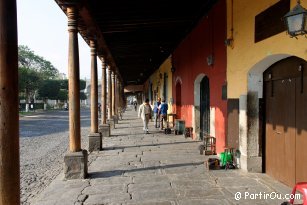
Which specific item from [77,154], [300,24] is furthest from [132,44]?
[300,24]

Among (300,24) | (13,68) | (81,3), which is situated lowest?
(13,68)

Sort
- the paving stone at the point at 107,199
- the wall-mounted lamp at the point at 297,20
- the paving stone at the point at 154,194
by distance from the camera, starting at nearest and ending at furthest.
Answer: the wall-mounted lamp at the point at 297,20 → the paving stone at the point at 107,199 → the paving stone at the point at 154,194

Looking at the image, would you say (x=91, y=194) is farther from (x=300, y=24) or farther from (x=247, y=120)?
(x=300, y=24)

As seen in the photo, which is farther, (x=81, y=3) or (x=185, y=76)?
(x=185, y=76)

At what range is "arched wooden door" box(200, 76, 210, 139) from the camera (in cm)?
1005

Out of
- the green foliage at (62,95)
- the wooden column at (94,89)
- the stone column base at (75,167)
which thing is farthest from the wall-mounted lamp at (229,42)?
the green foliage at (62,95)

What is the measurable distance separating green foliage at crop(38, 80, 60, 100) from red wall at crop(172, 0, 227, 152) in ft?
156

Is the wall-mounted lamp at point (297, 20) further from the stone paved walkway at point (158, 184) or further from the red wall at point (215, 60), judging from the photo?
the red wall at point (215, 60)

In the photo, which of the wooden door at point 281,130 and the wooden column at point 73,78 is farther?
the wooden column at point 73,78

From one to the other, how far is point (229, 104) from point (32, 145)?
7975 mm

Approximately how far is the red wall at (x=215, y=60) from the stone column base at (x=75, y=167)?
10.4 feet

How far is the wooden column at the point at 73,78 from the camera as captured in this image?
6.45 meters

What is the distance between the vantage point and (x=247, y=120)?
6207 millimetres

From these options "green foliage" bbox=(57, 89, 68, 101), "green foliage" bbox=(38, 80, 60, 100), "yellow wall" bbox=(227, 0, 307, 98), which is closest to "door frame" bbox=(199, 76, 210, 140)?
"yellow wall" bbox=(227, 0, 307, 98)
